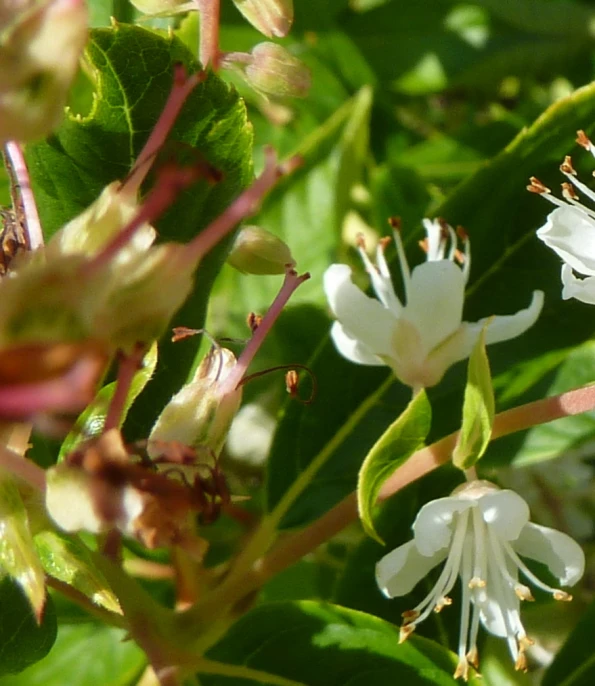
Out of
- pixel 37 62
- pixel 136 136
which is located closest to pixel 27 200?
pixel 136 136

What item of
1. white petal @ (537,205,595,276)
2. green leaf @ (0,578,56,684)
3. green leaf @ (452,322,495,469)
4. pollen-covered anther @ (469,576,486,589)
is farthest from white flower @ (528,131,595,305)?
green leaf @ (0,578,56,684)

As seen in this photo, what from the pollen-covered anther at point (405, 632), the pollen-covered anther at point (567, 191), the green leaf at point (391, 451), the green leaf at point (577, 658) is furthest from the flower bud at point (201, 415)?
the green leaf at point (577, 658)

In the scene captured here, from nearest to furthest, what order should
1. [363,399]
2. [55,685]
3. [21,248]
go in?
[21,248] < [363,399] < [55,685]

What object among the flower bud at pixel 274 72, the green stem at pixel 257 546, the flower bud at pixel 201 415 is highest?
the flower bud at pixel 274 72

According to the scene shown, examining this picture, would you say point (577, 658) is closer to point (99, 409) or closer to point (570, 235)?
point (570, 235)

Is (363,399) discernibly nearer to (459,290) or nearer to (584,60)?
(459,290)

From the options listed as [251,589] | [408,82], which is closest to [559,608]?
[251,589]

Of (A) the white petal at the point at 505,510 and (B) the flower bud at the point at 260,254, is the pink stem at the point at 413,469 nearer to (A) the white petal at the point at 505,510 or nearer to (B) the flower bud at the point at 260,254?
(A) the white petal at the point at 505,510
